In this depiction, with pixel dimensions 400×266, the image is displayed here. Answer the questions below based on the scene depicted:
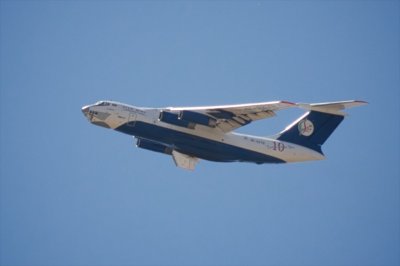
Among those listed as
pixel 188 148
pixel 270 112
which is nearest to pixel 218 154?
pixel 188 148

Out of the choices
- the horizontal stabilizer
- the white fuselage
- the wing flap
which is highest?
the horizontal stabilizer

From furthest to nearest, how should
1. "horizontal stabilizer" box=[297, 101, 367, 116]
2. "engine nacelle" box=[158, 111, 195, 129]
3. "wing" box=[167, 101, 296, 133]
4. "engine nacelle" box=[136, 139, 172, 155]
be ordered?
1. "engine nacelle" box=[136, 139, 172, 155]
2. "engine nacelle" box=[158, 111, 195, 129]
3. "wing" box=[167, 101, 296, 133]
4. "horizontal stabilizer" box=[297, 101, 367, 116]

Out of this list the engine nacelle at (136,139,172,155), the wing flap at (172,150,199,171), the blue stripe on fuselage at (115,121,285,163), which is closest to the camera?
the blue stripe on fuselage at (115,121,285,163)

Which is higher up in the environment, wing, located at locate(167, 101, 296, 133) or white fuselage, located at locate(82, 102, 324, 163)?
wing, located at locate(167, 101, 296, 133)

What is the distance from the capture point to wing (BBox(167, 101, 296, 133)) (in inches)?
776

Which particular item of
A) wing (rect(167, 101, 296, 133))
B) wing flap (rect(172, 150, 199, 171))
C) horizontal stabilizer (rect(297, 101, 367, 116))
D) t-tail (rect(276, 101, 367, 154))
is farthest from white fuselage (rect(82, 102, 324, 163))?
horizontal stabilizer (rect(297, 101, 367, 116))

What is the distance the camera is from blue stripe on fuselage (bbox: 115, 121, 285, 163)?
20.3 meters

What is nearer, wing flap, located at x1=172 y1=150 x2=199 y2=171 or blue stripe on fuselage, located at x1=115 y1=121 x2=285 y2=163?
blue stripe on fuselage, located at x1=115 y1=121 x2=285 y2=163

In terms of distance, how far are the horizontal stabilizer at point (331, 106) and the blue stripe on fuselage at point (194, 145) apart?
2248 mm

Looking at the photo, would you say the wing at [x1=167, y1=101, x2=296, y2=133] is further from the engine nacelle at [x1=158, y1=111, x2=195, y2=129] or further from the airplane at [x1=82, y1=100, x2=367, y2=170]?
the engine nacelle at [x1=158, y1=111, x2=195, y2=129]

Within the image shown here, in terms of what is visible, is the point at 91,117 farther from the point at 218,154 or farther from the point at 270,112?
the point at 270,112

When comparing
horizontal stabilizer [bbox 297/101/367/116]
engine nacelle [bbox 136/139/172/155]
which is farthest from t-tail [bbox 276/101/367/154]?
engine nacelle [bbox 136/139/172/155]

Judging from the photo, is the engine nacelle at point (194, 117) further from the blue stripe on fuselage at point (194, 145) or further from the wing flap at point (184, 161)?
the wing flap at point (184, 161)

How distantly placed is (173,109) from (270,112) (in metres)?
3.05
